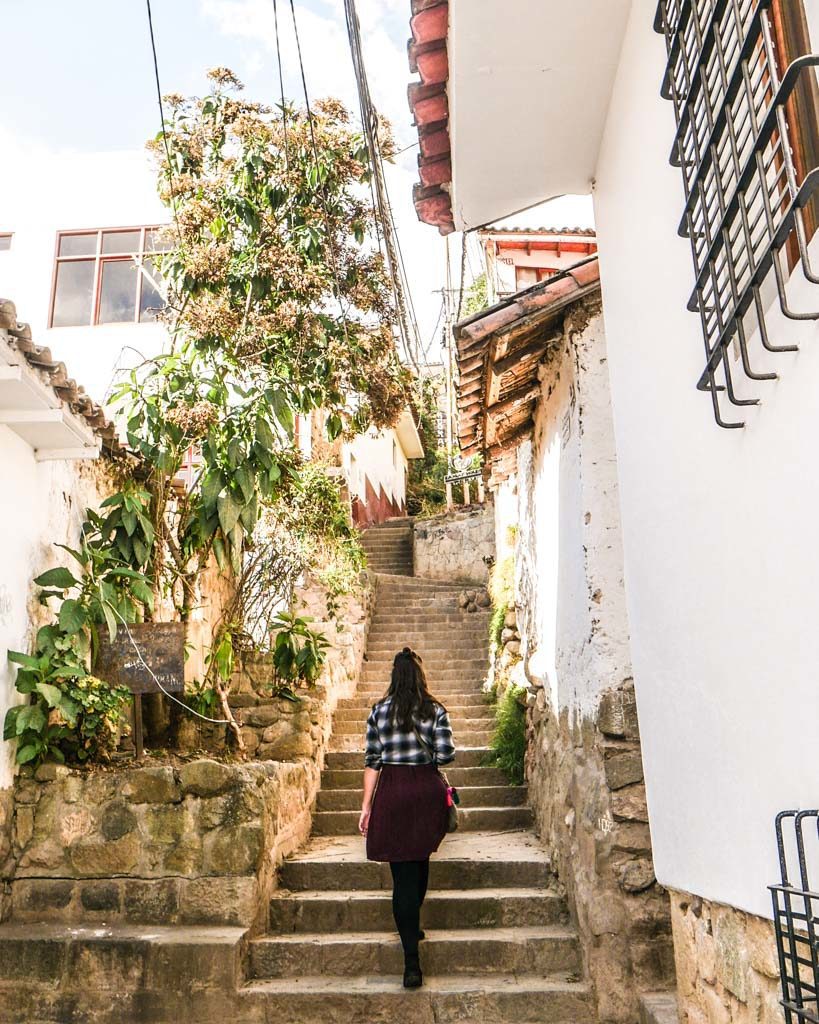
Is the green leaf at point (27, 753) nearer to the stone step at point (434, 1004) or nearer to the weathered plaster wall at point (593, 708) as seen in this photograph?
the stone step at point (434, 1004)

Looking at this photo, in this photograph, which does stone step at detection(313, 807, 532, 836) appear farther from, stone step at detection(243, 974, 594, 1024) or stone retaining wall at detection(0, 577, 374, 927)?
stone step at detection(243, 974, 594, 1024)

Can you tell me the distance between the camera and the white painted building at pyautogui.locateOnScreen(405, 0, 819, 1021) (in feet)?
6.89

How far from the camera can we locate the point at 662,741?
3.33 m

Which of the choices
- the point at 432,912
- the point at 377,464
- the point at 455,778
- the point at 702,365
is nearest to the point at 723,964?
the point at 702,365

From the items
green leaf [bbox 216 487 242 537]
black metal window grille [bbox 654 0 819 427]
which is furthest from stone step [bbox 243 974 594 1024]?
black metal window grille [bbox 654 0 819 427]

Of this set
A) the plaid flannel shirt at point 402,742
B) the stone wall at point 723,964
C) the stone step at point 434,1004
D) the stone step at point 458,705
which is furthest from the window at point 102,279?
the stone wall at point 723,964

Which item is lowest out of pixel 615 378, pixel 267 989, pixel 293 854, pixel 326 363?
pixel 267 989

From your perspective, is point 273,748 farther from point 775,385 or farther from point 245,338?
point 775,385

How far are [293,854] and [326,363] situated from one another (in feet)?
11.6

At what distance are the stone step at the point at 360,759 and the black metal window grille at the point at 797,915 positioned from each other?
5491 mm

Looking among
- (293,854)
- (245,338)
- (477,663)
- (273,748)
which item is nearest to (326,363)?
(245,338)

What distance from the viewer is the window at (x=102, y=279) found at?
40.1 feet

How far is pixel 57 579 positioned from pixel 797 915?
4689mm

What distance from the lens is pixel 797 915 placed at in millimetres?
1984
